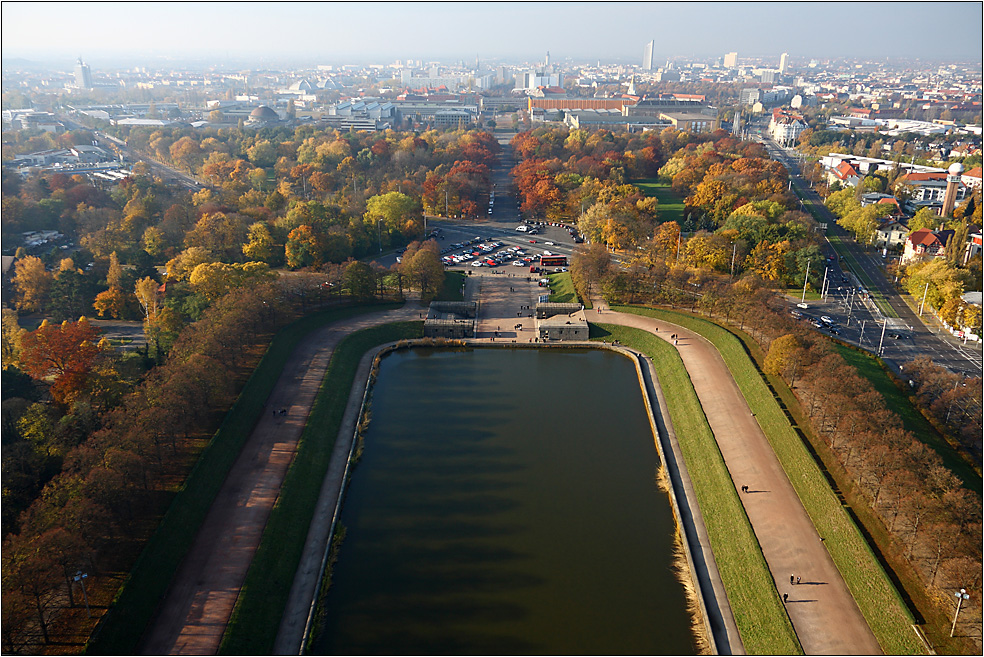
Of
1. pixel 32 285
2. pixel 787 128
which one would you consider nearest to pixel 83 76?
Result: pixel 32 285

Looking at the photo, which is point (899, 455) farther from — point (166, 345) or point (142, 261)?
point (142, 261)

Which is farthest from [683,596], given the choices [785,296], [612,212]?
→ [612,212]

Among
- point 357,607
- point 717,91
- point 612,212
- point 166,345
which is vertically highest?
point 717,91

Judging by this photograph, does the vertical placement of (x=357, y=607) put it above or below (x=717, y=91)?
below

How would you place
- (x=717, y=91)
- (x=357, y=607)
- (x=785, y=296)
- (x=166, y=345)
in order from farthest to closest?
1. (x=717, y=91)
2. (x=785, y=296)
3. (x=166, y=345)
4. (x=357, y=607)

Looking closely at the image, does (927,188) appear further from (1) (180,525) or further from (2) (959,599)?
(1) (180,525)
